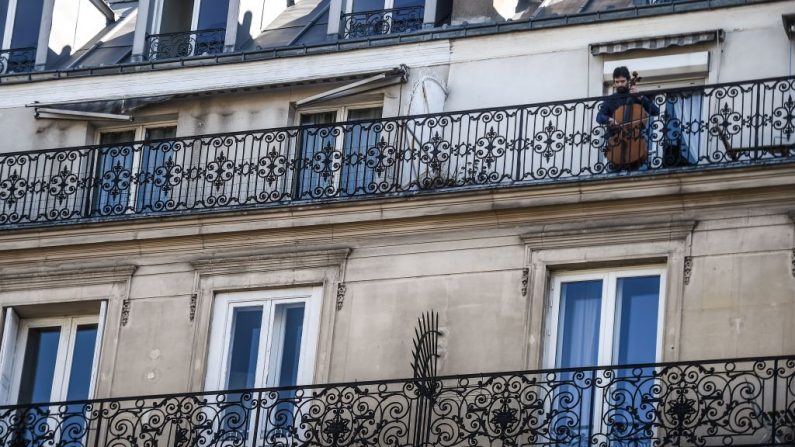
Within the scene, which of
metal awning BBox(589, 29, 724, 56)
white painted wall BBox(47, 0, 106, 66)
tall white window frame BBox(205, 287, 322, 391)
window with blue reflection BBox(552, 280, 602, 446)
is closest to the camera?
window with blue reflection BBox(552, 280, 602, 446)

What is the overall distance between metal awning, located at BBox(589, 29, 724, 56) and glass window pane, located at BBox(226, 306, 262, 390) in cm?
452

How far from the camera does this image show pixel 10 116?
29.5 m

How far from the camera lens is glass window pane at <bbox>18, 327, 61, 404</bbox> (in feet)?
90.4

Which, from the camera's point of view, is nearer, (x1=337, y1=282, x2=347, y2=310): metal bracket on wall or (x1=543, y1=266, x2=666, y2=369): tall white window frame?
(x1=543, y1=266, x2=666, y2=369): tall white window frame


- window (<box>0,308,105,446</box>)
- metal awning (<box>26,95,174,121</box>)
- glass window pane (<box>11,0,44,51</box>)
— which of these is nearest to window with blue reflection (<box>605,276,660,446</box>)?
window (<box>0,308,105,446</box>)

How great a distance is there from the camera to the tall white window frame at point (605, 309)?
25.0m

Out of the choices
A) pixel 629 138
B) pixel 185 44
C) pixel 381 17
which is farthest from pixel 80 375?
pixel 629 138

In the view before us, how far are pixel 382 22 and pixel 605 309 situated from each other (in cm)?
498

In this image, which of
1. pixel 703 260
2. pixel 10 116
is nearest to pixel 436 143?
pixel 703 260

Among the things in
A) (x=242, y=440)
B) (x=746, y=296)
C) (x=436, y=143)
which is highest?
(x=436, y=143)

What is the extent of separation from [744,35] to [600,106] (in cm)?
174

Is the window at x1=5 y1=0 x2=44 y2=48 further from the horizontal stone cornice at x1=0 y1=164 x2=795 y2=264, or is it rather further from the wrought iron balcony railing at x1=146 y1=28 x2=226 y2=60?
the horizontal stone cornice at x1=0 y1=164 x2=795 y2=264

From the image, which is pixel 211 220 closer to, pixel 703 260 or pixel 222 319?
pixel 222 319

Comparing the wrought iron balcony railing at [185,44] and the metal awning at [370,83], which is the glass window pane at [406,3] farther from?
the wrought iron balcony railing at [185,44]
